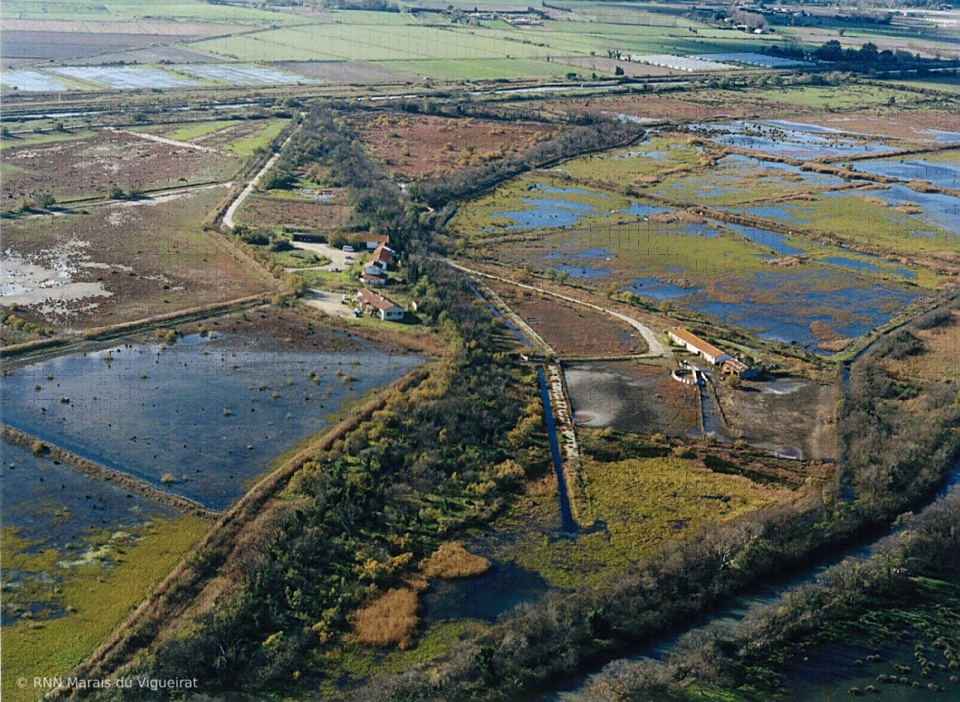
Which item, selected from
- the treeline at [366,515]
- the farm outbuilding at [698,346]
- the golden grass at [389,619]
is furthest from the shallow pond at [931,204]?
the golden grass at [389,619]

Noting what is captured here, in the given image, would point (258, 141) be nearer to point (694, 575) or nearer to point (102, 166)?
point (102, 166)

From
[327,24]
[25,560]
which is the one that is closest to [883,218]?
[25,560]

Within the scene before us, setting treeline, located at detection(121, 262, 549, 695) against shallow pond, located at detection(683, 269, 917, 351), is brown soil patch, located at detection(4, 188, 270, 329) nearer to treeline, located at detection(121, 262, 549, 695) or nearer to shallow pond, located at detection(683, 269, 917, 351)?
treeline, located at detection(121, 262, 549, 695)

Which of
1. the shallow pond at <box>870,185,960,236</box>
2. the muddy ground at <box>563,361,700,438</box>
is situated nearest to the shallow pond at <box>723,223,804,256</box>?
the shallow pond at <box>870,185,960,236</box>

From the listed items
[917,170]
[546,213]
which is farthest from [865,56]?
[546,213]

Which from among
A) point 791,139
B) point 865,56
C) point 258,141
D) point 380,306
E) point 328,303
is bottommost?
point 328,303
